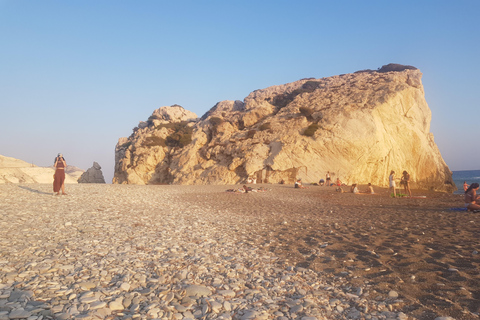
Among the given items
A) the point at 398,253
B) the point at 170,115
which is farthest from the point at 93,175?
the point at 398,253

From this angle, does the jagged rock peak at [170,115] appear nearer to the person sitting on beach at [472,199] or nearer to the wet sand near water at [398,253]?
the wet sand near water at [398,253]

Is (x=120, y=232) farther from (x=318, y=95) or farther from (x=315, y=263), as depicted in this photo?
(x=318, y=95)

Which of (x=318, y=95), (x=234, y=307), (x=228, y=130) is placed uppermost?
(x=318, y=95)

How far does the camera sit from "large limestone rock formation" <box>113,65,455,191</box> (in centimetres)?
3266

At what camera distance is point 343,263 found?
5387 mm

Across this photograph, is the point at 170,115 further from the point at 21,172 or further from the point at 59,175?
the point at 59,175

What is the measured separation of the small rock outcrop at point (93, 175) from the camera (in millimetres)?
49375

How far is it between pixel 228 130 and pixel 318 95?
14200mm

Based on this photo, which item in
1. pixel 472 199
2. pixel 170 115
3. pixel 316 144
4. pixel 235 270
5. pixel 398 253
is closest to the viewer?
pixel 235 270

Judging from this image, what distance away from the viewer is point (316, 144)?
1313 inches

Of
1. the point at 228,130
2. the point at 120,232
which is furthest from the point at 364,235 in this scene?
the point at 228,130

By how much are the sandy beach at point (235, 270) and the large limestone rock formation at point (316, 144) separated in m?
24.3

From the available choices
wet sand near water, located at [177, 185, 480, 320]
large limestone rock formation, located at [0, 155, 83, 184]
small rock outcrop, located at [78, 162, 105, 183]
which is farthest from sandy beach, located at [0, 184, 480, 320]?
small rock outcrop, located at [78, 162, 105, 183]

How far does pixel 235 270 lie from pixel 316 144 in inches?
1177
